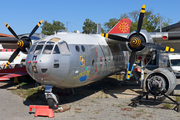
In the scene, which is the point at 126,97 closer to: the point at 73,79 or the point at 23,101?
the point at 73,79

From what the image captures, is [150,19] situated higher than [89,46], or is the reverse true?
[150,19]

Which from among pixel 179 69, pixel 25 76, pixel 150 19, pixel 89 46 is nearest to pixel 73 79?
pixel 89 46

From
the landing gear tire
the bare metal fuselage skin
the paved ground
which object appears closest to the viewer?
the bare metal fuselage skin

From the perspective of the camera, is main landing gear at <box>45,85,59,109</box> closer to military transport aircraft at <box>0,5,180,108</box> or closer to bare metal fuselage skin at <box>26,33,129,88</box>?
military transport aircraft at <box>0,5,180,108</box>

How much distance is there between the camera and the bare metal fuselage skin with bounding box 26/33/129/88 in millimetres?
7793

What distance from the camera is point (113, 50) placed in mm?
12695

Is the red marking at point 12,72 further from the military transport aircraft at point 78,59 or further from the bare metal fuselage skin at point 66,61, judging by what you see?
the bare metal fuselage skin at point 66,61

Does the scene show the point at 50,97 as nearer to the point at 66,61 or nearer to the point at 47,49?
the point at 66,61

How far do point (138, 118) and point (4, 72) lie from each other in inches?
502

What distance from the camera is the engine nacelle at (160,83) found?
363 inches

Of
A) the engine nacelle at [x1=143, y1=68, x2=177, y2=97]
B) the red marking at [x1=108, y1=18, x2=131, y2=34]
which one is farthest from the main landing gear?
the red marking at [x1=108, y1=18, x2=131, y2=34]

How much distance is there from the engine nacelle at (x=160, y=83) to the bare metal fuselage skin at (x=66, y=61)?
273 centimetres

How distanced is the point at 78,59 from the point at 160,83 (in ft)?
14.0

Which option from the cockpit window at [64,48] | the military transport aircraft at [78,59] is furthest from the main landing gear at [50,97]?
the cockpit window at [64,48]
